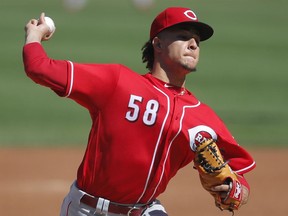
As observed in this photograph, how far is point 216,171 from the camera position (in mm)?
4414

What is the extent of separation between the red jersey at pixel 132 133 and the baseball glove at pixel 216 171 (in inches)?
2.8

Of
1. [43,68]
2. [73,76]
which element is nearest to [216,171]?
[73,76]

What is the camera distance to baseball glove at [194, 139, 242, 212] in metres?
4.38

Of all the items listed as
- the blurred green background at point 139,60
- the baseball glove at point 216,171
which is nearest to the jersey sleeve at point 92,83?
the baseball glove at point 216,171

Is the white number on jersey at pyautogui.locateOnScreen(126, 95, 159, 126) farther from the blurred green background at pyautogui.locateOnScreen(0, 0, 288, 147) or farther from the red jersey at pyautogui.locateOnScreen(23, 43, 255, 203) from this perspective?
the blurred green background at pyautogui.locateOnScreen(0, 0, 288, 147)

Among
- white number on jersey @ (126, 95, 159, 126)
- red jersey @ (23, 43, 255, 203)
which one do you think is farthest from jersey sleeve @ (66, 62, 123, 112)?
white number on jersey @ (126, 95, 159, 126)

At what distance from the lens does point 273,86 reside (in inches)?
585

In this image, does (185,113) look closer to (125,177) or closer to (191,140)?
(191,140)

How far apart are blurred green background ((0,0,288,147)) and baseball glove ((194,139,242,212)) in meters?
6.45

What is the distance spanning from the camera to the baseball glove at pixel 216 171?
438 centimetres

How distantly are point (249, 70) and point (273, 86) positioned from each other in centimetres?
99

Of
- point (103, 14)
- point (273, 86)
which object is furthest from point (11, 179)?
point (103, 14)

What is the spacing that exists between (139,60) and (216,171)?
11.4 metres

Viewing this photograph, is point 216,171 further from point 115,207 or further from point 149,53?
point 149,53
